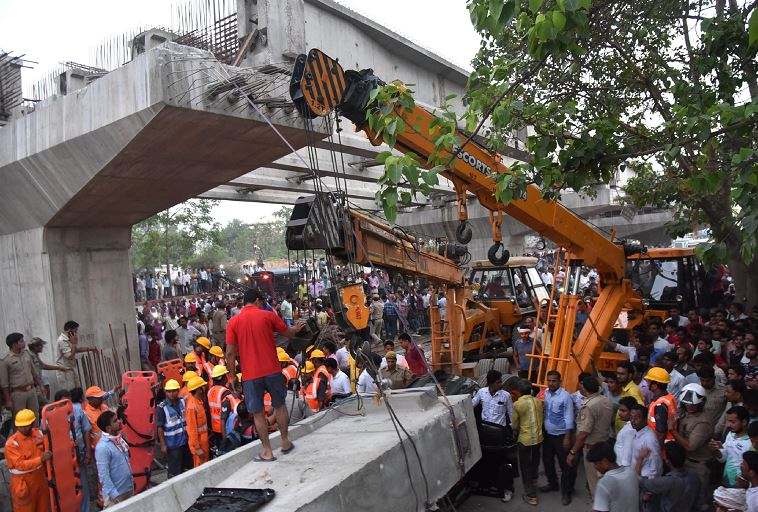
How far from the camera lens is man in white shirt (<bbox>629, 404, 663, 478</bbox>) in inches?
212

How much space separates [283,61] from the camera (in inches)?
388

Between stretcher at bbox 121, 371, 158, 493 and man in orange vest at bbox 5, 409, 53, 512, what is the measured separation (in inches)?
42.4

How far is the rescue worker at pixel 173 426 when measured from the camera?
699 centimetres

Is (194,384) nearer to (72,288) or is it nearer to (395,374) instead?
(395,374)

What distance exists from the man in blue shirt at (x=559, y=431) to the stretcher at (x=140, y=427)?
15.9 feet

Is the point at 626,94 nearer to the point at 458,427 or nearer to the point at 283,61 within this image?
the point at 283,61

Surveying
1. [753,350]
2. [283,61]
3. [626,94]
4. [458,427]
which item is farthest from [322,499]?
[626,94]

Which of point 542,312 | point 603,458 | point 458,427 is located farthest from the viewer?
point 542,312

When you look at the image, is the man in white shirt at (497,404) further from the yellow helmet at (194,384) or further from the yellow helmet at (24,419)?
the yellow helmet at (24,419)

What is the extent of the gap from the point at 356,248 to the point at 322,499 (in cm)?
357

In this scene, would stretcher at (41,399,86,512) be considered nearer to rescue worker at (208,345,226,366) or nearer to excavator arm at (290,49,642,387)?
rescue worker at (208,345,226,366)

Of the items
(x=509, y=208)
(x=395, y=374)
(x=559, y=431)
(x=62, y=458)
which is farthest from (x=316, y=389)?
(x=509, y=208)

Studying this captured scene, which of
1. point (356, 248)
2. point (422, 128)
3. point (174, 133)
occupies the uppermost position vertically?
point (174, 133)

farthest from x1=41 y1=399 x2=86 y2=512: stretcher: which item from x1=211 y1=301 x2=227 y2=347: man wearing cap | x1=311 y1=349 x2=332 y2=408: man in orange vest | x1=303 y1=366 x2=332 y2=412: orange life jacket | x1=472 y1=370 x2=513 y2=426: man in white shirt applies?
x1=211 y1=301 x2=227 y2=347: man wearing cap
